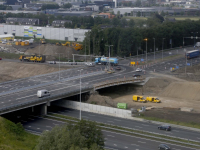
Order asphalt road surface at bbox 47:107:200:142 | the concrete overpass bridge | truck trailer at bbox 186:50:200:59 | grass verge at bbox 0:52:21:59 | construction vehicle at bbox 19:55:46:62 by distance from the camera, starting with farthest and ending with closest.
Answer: grass verge at bbox 0:52:21:59 → construction vehicle at bbox 19:55:46:62 → truck trailer at bbox 186:50:200:59 → the concrete overpass bridge → asphalt road surface at bbox 47:107:200:142

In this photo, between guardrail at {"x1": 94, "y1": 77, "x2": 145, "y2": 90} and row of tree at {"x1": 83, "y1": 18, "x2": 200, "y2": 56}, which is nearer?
guardrail at {"x1": 94, "y1": 77, "x2": 145, "y2": 90}

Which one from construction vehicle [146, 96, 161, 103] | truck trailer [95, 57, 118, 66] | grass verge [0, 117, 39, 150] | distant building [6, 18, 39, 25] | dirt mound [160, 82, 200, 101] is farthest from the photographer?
distant building [6, 18, 39, 25]

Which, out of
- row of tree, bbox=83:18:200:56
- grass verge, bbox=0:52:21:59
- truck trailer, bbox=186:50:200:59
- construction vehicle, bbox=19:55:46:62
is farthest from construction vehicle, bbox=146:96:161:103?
grass verge, bbox=0:52:21:59

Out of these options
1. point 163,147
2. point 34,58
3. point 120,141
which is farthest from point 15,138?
point 34,58

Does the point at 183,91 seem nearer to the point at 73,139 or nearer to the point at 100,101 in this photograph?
the point at 100,101

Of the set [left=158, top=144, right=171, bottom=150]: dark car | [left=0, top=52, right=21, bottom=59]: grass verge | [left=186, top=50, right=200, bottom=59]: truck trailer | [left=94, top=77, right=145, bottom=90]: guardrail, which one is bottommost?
[left=158, top=144, right=171, bottom=150]: dark car

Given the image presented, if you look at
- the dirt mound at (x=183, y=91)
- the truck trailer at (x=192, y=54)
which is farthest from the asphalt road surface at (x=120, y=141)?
the truck trailer at (x=192, y=54)

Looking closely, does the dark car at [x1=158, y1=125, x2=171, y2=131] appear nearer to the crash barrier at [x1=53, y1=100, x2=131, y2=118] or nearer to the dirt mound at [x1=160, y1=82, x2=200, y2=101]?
the crash barrier at [x1=53, y1=100, x2=131, y2=118]
